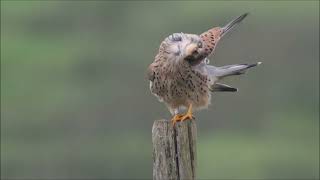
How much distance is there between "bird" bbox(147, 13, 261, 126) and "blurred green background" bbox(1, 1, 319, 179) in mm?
16403

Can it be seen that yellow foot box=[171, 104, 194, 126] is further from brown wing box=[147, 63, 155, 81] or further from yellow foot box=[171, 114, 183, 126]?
Result: brown wing box=[147, 63, 155, 81]

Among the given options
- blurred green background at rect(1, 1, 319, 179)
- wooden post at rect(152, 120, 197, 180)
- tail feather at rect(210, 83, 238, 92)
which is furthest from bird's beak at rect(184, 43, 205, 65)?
blurred green background at rect(1, 1, 319, 179)

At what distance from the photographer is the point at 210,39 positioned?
10.2 metres

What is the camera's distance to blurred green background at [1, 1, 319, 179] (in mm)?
30828

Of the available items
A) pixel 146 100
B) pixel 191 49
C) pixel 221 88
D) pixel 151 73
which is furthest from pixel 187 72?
pixel 146 100

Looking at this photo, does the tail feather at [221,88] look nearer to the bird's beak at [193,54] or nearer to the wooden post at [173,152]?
the bird's beak at [193,54]

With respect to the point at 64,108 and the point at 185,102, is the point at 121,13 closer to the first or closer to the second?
the point at 64,108

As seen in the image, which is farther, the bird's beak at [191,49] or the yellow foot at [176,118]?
the bird's beak at [191,49]

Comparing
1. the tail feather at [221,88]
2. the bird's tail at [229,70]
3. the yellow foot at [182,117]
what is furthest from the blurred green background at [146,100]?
the yellow foot at [182,117]

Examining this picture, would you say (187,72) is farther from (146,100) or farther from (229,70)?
(146,100)

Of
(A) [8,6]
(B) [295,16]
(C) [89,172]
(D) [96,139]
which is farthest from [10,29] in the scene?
(C) [89,172]

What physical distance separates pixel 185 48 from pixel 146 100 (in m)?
20.7

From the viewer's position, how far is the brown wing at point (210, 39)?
10016 mm

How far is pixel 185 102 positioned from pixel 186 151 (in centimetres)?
162
